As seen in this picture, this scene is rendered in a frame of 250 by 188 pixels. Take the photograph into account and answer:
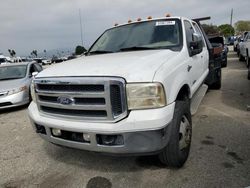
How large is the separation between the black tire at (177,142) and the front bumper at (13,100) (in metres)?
5.18

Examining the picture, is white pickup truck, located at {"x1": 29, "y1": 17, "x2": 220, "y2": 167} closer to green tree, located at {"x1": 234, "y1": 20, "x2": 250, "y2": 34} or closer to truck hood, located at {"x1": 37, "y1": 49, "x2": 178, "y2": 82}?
truck hood, located at {"x1": 37, "y1": 49, "x2": 178, "y2": 82}

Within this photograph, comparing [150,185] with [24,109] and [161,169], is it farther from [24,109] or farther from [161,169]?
[24,109]

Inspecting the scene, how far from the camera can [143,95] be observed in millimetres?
2232

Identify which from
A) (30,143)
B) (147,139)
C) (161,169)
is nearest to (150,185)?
(161,169)

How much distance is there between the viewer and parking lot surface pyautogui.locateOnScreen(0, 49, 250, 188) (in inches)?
105

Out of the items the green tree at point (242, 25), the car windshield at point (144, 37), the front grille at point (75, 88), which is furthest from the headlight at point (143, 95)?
the green tree at point (242, 25)

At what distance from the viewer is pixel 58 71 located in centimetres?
277

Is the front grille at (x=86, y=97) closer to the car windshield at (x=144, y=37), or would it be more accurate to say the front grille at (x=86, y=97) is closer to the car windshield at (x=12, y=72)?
the car windshield at (x=144, y=37)

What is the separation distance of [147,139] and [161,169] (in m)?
0.82

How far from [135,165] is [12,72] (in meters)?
6.28

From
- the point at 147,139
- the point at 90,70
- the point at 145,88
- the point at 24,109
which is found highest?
the point at 90,70

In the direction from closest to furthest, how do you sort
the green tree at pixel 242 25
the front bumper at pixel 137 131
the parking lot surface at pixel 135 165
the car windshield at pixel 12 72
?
the front bumper at pixel 137 131 < the parking lot surface at pixel 135 165 < the car windshield at pixel 12 72 < the green tree at pixel 242 25

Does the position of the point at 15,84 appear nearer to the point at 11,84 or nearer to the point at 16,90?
the point at 11,84

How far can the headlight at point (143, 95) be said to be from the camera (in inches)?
87.3
